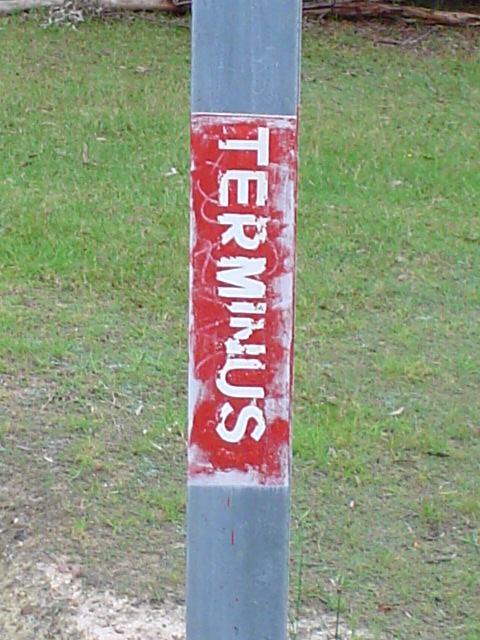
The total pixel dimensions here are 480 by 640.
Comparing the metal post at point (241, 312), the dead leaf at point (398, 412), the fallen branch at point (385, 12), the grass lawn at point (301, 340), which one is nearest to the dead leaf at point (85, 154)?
the grass lawn at point (301, 340)

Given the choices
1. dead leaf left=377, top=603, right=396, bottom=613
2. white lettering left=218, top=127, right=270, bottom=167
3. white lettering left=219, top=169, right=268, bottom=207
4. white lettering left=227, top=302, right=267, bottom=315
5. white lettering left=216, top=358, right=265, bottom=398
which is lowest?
dead leaf left=377, top=603, right=396, bottom=613

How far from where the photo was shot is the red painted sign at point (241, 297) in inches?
72.8

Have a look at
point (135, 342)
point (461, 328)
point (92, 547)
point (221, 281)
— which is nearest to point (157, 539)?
point (92, 547)

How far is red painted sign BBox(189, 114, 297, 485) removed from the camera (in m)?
1.85

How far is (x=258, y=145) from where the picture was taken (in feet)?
6.06

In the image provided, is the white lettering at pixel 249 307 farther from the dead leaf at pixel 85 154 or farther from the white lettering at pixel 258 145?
the dead leaf at pixel 85 154

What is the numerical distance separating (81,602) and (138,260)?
2.85m

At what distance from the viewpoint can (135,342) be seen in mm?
5039

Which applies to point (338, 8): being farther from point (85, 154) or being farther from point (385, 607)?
point (385, 607)

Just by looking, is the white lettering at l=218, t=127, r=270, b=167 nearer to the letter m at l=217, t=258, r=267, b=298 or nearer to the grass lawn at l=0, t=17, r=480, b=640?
the letter m at l=217, t=258, r=267, b=298

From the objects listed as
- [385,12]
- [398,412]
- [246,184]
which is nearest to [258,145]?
[246,184]

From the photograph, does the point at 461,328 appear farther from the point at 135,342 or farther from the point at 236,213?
the point at 236,213

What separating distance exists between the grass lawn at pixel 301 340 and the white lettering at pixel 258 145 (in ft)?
5.84

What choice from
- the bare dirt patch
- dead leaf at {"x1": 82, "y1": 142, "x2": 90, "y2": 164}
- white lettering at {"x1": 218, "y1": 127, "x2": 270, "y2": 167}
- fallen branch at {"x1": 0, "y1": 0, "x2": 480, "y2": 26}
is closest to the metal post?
white lettering at {"x1": 218, "y1": 127, "x2": 270, "y2": 167}
